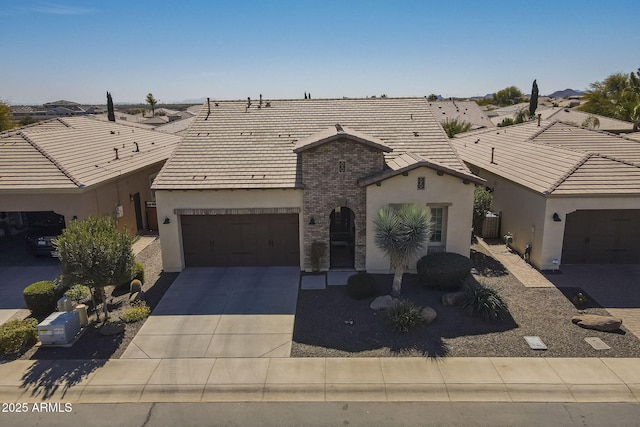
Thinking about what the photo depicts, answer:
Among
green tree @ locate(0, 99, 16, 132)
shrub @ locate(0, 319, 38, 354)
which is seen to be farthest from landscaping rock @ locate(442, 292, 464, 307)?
green tree @ locate(0, 99, 16, 132)

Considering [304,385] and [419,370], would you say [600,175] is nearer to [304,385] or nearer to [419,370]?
[419,370]

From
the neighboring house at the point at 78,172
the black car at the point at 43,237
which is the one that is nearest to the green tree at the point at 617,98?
the neighboring house at the point at 78,172

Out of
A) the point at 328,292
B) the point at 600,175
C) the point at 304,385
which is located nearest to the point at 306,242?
the point at 328,292

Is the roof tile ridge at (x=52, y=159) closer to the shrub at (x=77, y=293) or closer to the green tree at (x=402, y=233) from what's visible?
the shrub at (x=77, y=293)

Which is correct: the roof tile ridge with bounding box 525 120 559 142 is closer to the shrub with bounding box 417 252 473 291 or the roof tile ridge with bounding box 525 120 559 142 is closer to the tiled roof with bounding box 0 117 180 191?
the shrub with bounding box 417 252 473 291

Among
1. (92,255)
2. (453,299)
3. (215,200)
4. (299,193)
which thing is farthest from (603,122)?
(92,255)

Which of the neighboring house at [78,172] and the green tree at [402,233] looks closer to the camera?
the green tree at [402,233]
